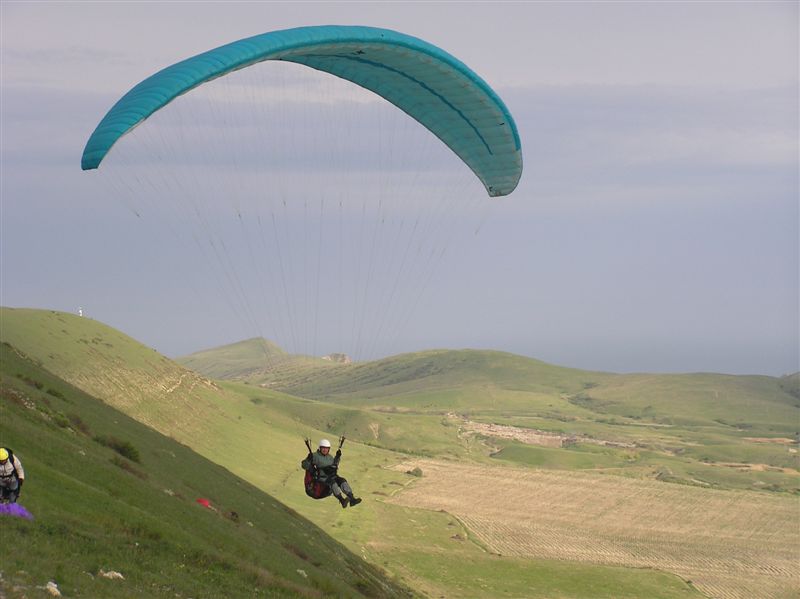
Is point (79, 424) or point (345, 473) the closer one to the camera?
point (79, 424)

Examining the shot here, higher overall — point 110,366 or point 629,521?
point 110,366

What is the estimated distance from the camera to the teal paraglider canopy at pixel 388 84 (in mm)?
24891

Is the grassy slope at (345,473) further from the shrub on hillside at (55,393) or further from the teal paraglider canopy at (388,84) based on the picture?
the teal paraglider canopy at (388,84)

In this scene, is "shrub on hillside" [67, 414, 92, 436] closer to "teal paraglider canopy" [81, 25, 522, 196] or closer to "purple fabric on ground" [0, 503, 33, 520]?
"purple fabric on ground" [0, 503, 33, 520]

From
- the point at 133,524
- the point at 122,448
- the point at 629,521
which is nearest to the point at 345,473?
the point at 629,521

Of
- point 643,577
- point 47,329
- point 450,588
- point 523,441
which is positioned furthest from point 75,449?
point 523,441

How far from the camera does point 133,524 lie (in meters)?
26.5

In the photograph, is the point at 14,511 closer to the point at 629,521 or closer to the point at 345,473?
the point at 629,521

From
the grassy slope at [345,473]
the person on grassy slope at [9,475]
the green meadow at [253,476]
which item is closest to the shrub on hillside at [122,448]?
the green meadow at [253,476]

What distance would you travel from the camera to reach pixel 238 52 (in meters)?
26.7

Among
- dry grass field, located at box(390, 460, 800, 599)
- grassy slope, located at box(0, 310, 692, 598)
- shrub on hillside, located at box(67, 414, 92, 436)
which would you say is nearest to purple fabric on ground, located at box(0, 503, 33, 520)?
shrub on hillside, located at box(67, 414, 92, 436)

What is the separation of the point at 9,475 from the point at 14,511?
50.8 inches

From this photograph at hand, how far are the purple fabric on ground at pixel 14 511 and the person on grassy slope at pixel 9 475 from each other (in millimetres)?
212

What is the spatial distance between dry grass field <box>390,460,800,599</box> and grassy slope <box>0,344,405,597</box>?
32717 mm
